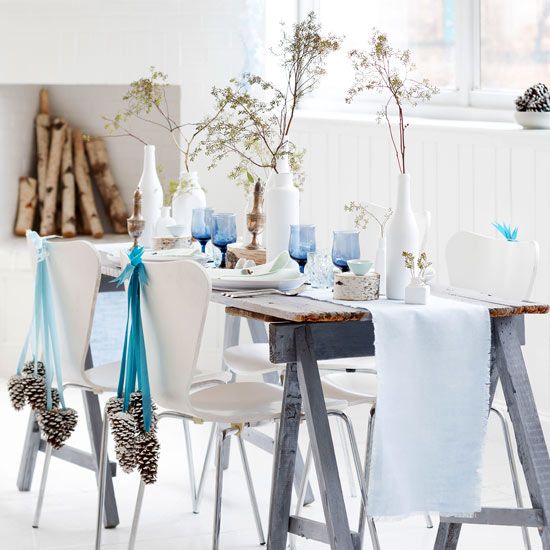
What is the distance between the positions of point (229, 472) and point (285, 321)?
150 centimetres

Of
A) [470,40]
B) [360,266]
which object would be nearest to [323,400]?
[360,266]

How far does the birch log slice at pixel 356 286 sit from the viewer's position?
2.95 meters

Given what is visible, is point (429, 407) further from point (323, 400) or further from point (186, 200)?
point (186, 200)

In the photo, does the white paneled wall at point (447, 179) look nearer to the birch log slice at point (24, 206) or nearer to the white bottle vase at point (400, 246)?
the white bottle vase at point (400, 246)

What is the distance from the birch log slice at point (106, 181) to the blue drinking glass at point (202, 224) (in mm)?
2598

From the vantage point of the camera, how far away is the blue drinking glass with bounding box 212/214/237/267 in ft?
11.8

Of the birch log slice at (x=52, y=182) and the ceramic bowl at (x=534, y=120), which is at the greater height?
the ceramic bowl at (x=534, y=120)

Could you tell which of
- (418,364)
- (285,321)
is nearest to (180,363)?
(285,321)

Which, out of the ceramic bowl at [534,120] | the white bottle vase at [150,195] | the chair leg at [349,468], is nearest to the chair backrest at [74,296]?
the white bottle vase at [150,195]

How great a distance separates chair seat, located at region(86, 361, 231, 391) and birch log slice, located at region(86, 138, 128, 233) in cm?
262

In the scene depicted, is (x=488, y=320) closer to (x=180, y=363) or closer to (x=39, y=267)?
(x=180, y=363)

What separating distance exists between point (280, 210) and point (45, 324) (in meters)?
0.75

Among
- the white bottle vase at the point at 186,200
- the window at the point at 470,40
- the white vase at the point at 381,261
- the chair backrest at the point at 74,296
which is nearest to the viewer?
the white vase at the point at 381,261

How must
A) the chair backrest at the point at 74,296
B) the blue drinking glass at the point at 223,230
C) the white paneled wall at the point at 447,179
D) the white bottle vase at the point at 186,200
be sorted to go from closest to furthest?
1. the chair backrest at the point at 74,296
2. the blue drinking glass at the point at 223,230
3. the white bottle vase at the point at 186,200
4. the white paneled wall at the point at 447,179
